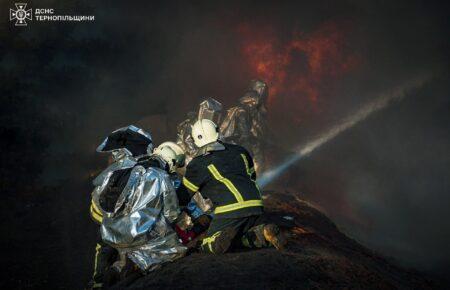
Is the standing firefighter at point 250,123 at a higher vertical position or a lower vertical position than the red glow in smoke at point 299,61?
lower

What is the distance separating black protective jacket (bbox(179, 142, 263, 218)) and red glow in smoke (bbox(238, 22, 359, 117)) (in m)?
18.9

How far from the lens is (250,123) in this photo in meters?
12.1

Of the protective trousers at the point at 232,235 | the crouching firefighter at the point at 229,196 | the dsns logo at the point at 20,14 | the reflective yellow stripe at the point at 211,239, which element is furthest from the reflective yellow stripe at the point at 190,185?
the dsns logo at the point at 20,14

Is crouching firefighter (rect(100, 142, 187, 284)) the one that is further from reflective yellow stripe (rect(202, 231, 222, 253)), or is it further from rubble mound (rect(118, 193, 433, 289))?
reflective yellow stripe (rect(202, 231, 222, 253))

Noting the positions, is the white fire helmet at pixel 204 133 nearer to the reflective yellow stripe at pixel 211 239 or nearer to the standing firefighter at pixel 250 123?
the reflective yellow stripe at pixel 211 239

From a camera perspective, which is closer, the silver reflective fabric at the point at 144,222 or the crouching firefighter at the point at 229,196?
the silver reflective fabric at the point at 144,222

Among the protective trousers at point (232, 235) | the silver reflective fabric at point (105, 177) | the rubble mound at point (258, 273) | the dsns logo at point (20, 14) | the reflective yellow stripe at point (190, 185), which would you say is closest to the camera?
the rubble mound at point (258, 273)

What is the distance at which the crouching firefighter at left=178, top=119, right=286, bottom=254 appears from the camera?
13.5ft

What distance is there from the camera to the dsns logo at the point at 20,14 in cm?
1414

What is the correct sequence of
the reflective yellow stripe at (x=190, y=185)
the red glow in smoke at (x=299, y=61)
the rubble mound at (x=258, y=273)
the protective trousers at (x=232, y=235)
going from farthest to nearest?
1. the red glow in smoke at (x=299, y=61)
2. the reflective yellow stripe at (x=190, y=185)
3. the protective trousers at (x=232, y=235)
4. the rubble mound at (x=258, y=273)

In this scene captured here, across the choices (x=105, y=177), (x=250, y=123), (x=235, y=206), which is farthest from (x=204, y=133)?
(x=250, y=123)

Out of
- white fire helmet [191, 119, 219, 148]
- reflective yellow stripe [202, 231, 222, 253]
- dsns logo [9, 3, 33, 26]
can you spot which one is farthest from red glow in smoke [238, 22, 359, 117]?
reflective yellow stripe [202, 231, 222, 253]

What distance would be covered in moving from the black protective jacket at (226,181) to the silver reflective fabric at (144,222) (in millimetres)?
464

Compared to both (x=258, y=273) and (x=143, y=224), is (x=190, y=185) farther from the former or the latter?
(x=258, y=273)
